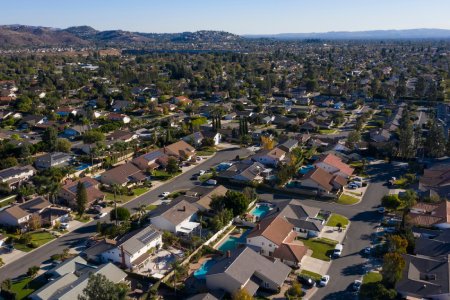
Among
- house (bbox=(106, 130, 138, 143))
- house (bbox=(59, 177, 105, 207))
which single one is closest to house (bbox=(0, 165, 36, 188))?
house (bbox=(59, 177, 105, 207))

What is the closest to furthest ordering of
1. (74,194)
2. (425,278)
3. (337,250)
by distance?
1. (425,278)
2. (337,250)
3. (74,194)

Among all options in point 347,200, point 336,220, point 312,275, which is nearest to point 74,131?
point 347,200

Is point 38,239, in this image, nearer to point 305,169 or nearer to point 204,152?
point 204,152

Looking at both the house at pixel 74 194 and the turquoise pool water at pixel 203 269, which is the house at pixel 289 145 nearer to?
the house at pixel 74 194

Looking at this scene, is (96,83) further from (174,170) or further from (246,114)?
(174,170)

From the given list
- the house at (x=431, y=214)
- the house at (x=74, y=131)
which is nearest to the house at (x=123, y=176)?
the house at (x=74, y=131)

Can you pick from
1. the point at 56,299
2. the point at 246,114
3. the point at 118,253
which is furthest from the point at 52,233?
the point at 246,114
